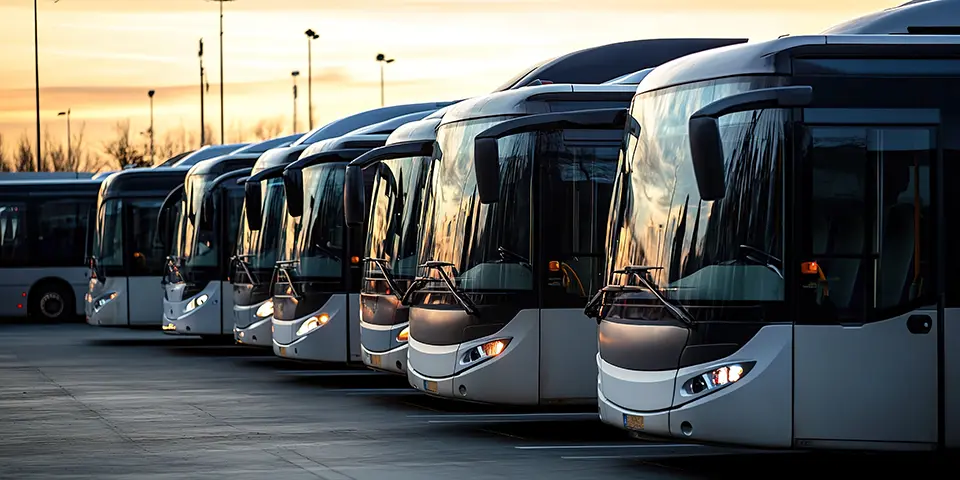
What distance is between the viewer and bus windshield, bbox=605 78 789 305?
39.1 ft

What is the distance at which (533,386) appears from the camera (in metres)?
15.5

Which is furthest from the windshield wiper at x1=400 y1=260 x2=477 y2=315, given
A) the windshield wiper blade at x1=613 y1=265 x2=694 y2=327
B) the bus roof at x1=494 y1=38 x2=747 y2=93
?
the bus roof at x1=494 y1=38 x2=747 y2=93

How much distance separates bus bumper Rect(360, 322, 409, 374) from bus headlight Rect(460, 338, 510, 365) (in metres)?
2.75

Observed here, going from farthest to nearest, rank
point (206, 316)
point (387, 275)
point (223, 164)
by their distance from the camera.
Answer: point (223, 164), point (206, 316), point (387, 275)

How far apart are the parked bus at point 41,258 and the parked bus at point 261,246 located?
16851 mm

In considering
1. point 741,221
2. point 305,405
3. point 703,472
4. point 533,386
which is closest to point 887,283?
point 741,221

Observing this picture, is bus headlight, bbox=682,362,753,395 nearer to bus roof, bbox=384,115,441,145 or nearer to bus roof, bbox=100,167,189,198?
bus roof, bbox=384,115,441,145

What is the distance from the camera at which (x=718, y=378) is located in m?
11.9

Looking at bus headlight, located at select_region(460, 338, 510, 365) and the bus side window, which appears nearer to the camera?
bus headlight, located at select_region(460, 338, 510, 365)

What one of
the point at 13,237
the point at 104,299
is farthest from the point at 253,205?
the point at 13,237

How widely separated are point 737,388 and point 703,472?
153 centimetres

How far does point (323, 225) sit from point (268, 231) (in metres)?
2.88

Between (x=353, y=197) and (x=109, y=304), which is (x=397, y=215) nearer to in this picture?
(x=353, y=197)

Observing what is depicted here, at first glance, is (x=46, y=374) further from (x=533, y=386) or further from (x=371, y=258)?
(x=533, y=386)
